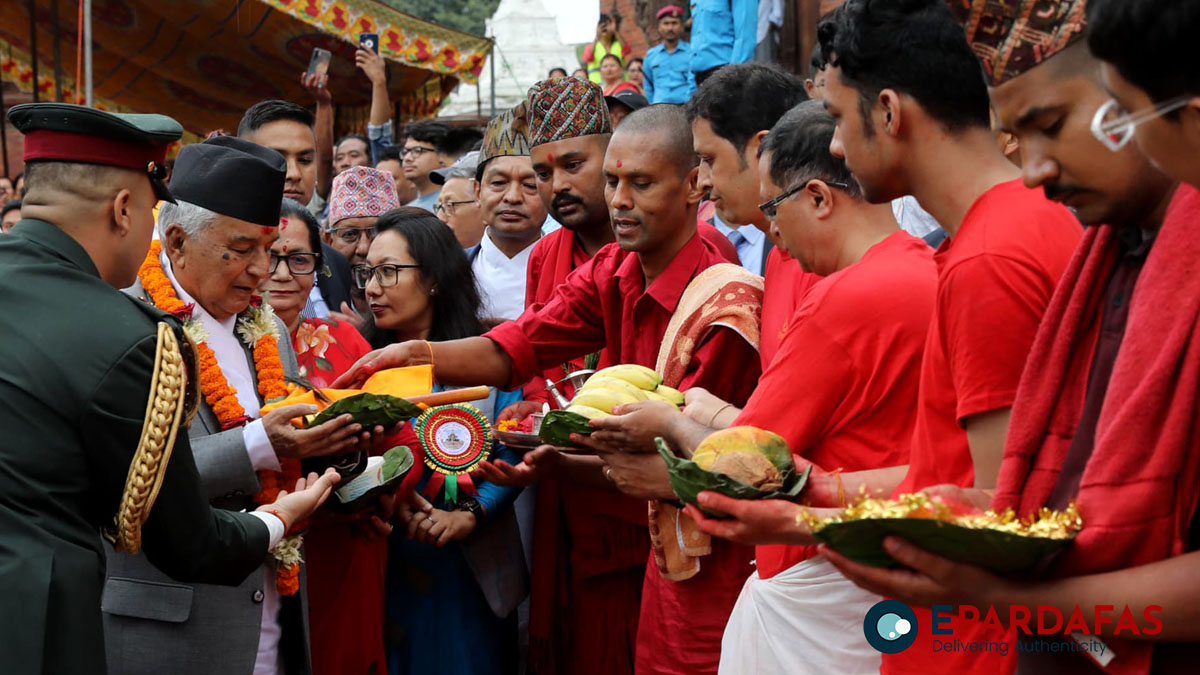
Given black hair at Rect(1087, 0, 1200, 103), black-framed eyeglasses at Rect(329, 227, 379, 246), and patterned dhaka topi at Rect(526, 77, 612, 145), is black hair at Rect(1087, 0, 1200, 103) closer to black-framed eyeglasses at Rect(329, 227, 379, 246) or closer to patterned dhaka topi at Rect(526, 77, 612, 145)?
patterned dhaka topi at Rect(526, 77, 612, 145)

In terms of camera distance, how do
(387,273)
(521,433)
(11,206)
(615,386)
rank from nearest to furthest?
(615,386) → (521,433) → (387,273) → (11,206)

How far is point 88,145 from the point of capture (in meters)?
2.90

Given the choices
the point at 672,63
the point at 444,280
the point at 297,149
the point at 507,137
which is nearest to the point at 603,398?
the point at 444,280

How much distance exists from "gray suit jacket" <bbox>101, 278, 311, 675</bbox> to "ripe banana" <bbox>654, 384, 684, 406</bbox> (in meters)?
1.26

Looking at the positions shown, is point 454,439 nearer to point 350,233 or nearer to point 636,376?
point 636,376

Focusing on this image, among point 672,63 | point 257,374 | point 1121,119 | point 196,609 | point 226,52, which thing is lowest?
point 196,609

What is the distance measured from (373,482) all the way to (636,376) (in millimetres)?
1063

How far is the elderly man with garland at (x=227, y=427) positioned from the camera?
3.46 m

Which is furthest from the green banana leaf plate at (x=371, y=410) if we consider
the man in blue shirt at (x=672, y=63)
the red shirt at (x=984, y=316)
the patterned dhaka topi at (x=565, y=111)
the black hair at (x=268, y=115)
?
the man in blue shirt at (x=672, y=63)

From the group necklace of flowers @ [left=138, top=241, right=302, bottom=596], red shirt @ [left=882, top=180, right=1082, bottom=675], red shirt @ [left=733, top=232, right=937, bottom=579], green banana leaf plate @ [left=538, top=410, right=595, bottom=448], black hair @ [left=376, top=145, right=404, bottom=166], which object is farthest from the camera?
black hair @ [left=376, top=145, right=404, bottom=166]

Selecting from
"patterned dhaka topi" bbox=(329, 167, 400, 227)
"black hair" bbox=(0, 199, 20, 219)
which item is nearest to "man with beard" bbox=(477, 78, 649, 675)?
"patterned dhaka topi" bbox=(329, 167, 400, 227)

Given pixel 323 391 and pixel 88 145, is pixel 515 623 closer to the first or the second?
pixel 323 391

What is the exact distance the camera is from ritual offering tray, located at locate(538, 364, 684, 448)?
330 centimetres

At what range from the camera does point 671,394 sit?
11.5ft
